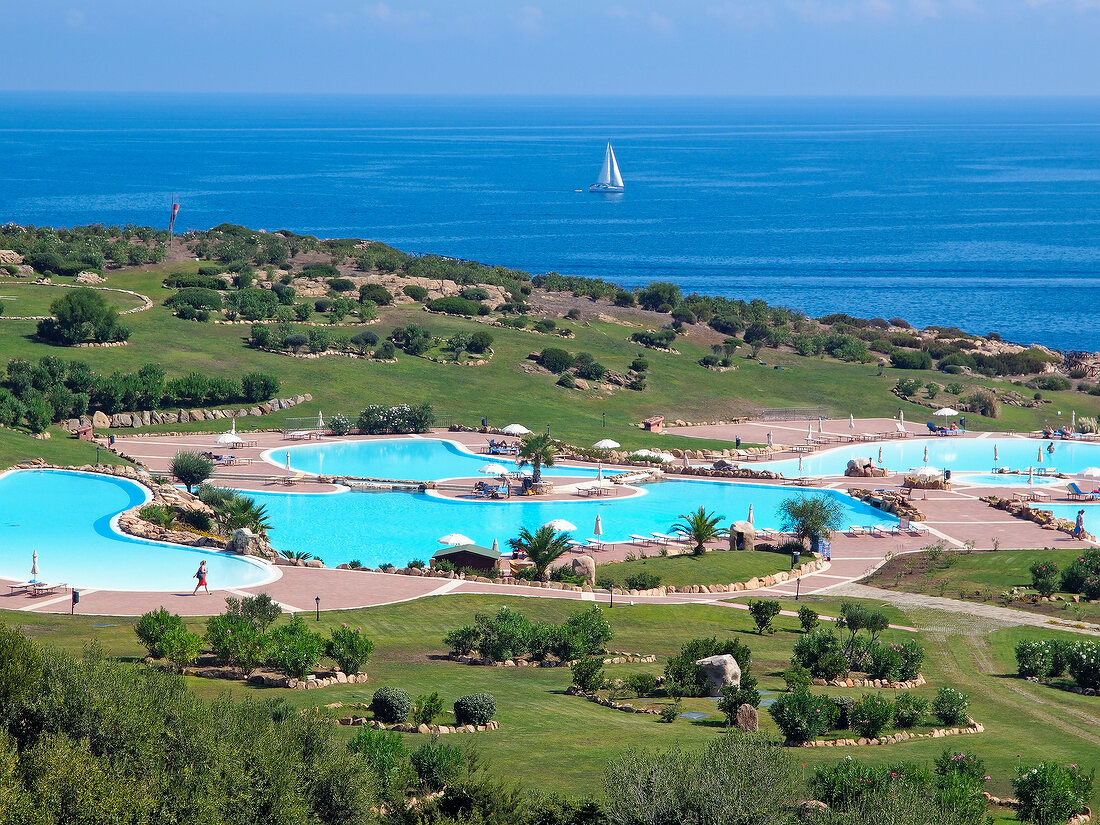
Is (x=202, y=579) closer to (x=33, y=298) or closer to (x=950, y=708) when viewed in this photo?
(x=950, y=708)

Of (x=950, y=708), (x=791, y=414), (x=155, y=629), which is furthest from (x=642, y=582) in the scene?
(x=791, y=414)

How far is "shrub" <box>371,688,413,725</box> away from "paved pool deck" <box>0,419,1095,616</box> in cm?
959

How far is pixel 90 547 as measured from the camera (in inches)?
1517

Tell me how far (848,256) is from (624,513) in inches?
4621

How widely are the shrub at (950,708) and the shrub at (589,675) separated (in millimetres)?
6949

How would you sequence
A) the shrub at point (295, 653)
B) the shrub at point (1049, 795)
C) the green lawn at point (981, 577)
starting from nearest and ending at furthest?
the shrub at point (1049, 795) → the shrub at point (295, 653) → the green lawn at point (981, 577)

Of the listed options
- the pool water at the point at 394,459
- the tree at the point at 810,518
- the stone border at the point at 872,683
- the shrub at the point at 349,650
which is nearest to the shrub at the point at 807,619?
the stone border at the point at 872,683

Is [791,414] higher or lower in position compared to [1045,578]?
higher

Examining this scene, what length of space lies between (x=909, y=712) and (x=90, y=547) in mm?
25249

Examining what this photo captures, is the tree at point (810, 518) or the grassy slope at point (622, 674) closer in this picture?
the grassy slope at point (622, 674)

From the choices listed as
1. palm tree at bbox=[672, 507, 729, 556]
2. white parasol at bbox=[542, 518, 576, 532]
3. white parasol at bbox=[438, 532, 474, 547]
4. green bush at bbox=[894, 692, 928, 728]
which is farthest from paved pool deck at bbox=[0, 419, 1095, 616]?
green bush at bbox=[894, 692, 928, 728]

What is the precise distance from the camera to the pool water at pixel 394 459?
2137 inches

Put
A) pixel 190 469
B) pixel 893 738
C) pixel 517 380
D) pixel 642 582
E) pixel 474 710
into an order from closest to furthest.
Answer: pixel 474 710 → pixel 893 738 → pixel 642 582 → pixel 190 469 → pixel 517 380

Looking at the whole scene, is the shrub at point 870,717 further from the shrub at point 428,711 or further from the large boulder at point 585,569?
the large boulder at point 585,569
